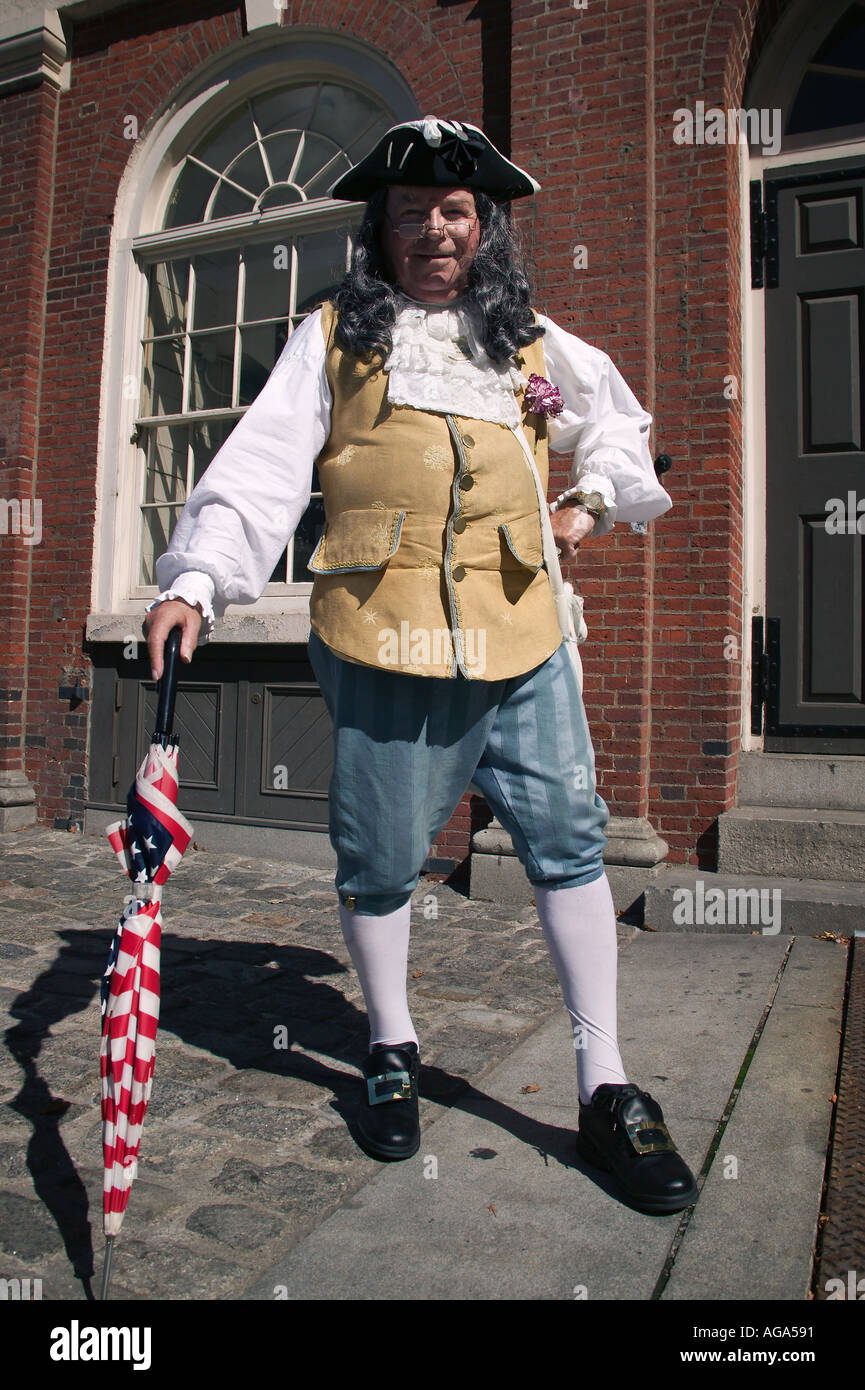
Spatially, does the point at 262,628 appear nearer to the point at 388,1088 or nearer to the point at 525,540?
the point at 525,540

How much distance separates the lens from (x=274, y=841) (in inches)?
226

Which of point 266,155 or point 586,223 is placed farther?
point 266,155

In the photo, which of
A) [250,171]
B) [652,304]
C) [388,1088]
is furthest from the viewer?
[250,171]

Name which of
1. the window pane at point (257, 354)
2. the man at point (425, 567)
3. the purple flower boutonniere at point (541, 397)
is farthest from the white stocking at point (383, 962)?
the window pane at point (257, 354)

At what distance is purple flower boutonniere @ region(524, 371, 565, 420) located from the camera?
2287 millimetres

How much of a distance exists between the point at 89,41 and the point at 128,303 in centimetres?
182

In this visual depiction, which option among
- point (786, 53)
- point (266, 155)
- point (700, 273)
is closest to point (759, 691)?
point (700, 273)

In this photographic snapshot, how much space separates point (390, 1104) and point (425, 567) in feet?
3.92

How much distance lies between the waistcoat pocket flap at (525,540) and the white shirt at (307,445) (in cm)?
20

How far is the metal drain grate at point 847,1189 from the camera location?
1.70m

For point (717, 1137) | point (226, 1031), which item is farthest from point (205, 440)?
point (717, 1137)

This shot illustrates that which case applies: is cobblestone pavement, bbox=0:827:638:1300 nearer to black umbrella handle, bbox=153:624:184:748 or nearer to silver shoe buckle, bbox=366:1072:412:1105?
silver shoe buckle, bbox=366:1072:412:1105

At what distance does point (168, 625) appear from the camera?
1.84m

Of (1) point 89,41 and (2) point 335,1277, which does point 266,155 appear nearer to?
(1) point 89,41
